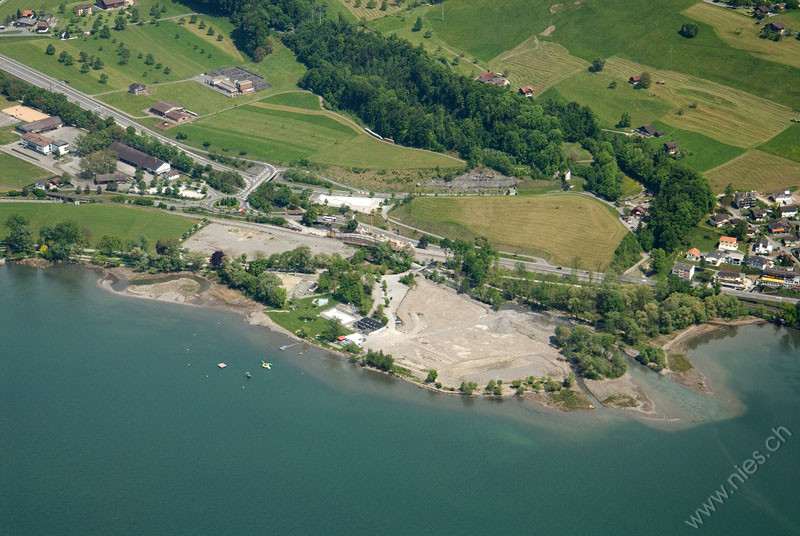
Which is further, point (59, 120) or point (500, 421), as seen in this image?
point (59, 120)

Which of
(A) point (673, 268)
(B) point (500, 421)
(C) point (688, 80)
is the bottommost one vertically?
(B) point (500, 421)

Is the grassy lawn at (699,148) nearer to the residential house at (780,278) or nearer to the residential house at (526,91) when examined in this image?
the residential house at (526,91)

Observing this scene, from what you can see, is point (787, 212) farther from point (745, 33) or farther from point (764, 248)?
point (745, 33)

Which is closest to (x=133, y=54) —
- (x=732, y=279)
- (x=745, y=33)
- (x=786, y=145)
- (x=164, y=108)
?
(x=164, y=108)

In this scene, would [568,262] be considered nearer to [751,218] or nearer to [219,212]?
[751,218]

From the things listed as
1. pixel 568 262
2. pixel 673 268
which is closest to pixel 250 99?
pixel 568 262

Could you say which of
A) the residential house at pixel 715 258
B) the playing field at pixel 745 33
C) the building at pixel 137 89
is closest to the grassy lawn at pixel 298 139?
the building at pixel 137 89

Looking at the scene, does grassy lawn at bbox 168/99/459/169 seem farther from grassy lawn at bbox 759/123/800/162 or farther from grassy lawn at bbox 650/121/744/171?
grassy lawn at bbox 759/123/800/162
